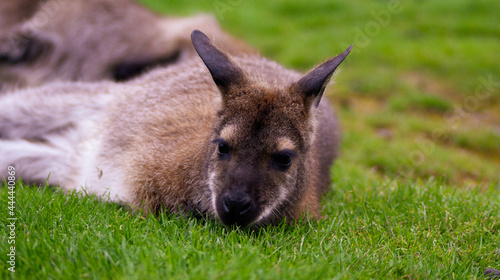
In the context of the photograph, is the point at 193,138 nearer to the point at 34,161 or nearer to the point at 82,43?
the point at 34,161

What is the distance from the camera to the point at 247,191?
3.45 meters

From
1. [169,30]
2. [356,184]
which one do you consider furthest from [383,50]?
[356,184]

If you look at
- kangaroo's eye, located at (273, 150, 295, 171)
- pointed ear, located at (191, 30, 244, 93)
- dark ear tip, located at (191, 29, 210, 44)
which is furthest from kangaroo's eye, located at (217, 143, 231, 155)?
dark ear tip, located at (191, 29, 210, 44)

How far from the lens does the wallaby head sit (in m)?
3.51

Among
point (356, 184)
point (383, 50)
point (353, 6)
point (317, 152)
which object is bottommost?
point (356, 184)

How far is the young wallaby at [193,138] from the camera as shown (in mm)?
3627

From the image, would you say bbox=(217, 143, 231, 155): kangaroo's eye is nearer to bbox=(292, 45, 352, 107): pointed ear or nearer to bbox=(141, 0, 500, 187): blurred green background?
bbox=(292, 45, 352, 107): pointed ear

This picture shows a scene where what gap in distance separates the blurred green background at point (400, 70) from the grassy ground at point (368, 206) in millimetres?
32

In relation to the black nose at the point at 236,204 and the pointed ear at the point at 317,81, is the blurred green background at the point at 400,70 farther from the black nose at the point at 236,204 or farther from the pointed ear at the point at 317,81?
the black nose at the point at 236,204

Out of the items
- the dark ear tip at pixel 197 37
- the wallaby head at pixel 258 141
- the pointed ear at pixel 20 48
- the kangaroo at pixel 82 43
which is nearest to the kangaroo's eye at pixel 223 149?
the wallaby head at pixel 258 141

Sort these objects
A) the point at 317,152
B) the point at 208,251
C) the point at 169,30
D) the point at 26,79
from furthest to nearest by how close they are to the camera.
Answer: the point at 169,30
the point at 26,79
the point at 317,152
the point at 208,251

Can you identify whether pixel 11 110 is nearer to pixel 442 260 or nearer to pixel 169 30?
pixel 169 30

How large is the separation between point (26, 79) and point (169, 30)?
2.30 metres

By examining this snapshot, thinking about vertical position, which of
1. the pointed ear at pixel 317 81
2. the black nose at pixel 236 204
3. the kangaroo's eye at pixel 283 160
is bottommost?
the black nose at pixel 236 204
